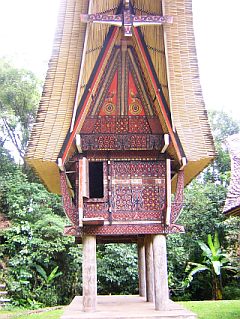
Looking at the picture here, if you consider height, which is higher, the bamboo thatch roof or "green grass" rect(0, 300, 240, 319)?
the bamboo thatch roof

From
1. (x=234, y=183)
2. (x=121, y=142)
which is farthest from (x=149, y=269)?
(x=234, y=183)

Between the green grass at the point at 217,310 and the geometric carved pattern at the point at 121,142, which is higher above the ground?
the geometric carved pattern at the point at 121,142

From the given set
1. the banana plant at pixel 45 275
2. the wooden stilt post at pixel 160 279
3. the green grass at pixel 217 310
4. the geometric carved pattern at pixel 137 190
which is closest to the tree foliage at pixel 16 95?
the banana plant at pixel 45 275

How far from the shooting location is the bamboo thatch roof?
24.6 ft

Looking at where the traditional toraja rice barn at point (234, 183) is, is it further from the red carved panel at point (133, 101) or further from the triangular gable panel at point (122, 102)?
the red carved panel at point (133, 101)

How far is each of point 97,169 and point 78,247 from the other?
29.6 feet

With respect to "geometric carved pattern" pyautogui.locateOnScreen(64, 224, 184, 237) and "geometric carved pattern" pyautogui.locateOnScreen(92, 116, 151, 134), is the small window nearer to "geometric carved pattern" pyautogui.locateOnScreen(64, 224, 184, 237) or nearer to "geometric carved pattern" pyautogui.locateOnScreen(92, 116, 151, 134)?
"geometric carved pattern" pyautogui.locateOnScreen(92, 116, 151, 134)

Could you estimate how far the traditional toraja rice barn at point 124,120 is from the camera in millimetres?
7523

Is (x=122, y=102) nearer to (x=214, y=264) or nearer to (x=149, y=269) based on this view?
(x=149, y=269)

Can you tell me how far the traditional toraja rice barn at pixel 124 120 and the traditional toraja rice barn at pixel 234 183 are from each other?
3.64m

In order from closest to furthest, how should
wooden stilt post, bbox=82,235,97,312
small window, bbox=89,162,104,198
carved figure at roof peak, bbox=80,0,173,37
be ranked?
carved figure at roof peak, bbox=80,0,173,37 → wooden stilt post, bbox=82,235,97,312 → small window, bbox=89,162,104,198

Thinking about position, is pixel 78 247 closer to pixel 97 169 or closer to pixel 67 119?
pixel 97 169

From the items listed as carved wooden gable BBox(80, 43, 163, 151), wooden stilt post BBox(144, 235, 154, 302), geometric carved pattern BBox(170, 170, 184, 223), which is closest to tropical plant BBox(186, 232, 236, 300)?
wooden stilt post BBox(144, 235, 154, 302)

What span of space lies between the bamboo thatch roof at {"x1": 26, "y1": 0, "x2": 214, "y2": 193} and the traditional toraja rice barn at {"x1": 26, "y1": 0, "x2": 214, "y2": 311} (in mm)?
18
